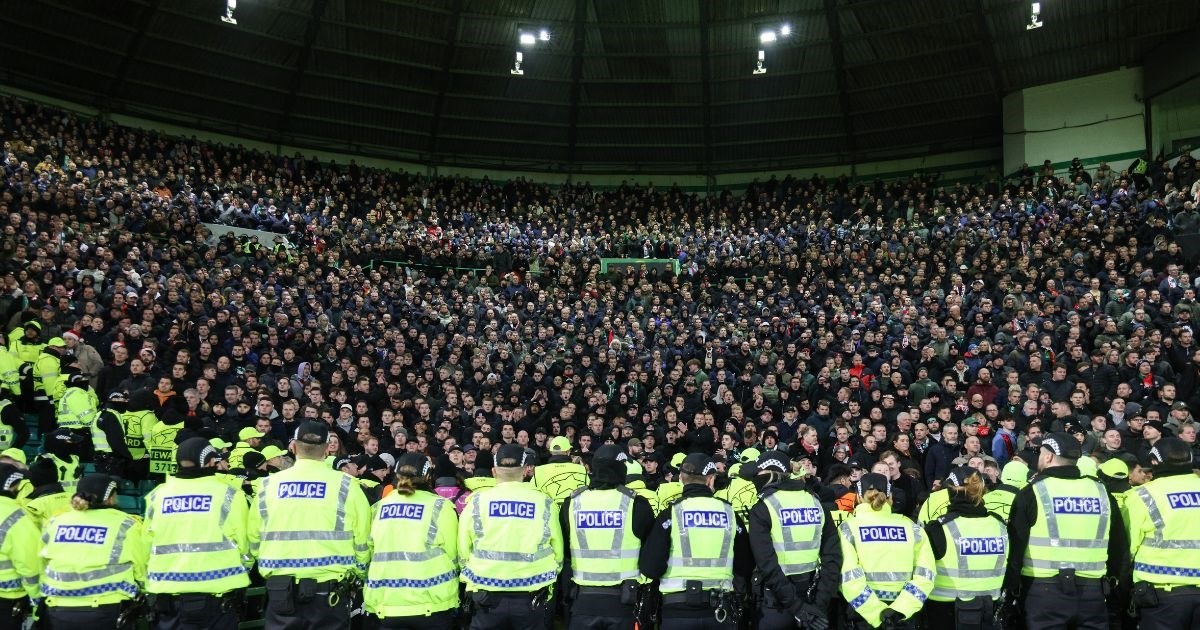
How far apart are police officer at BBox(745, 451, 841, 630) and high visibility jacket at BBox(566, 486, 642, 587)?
103 centimetres

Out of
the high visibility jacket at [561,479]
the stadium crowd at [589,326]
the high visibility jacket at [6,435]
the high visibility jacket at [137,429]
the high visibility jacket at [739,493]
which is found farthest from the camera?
the stadium crowd at [589,326]

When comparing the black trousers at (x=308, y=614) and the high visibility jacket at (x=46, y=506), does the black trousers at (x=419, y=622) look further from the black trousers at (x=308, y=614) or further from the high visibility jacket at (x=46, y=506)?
the high visibility jacket at (x=46, y=506)

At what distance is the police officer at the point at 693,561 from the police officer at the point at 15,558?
4.57 m

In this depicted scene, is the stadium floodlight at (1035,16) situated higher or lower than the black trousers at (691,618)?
higher

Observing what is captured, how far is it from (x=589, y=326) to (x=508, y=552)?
14048 millimetres

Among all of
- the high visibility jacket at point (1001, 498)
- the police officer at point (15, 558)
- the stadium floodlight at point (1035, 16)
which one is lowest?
the police officer at point (15, 558)

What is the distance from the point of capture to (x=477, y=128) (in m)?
33.3

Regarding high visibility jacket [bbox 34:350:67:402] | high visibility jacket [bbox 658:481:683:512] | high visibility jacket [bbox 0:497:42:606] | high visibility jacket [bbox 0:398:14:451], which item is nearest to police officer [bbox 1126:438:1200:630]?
high visibility jacket [bbox 658:481:683:512]

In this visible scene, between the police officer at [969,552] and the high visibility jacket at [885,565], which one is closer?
the high visibility jacket at [885,565]

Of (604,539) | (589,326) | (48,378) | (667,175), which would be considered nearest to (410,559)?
(604,539)

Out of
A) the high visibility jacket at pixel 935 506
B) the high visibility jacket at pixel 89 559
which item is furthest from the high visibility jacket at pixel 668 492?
the high visibility jacket at pixel 89 559

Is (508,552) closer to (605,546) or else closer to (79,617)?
(605,546)

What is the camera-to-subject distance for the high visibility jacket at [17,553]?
258 inches

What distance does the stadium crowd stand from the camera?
12.9 meters
